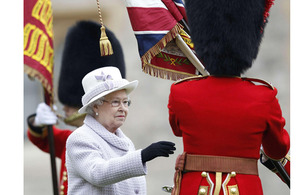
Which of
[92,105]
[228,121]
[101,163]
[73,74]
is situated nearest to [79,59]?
[73,74]

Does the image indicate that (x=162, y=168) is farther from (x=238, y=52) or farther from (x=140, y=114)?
(x=238, y=52)

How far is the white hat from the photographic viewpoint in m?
4.29

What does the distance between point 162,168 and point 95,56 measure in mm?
3848

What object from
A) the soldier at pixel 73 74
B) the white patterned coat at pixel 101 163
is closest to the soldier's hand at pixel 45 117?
the soldier at pixel 73 74

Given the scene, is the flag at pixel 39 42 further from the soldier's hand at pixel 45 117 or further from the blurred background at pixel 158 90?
the blurred background at pixel 158 90

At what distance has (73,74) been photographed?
255 inches

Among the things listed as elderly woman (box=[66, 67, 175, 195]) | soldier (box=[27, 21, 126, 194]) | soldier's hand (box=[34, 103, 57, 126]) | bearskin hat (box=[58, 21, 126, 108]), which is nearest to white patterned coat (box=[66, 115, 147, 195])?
elderly woman (box=[66, 67, 175, 195])

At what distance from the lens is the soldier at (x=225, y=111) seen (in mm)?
3775

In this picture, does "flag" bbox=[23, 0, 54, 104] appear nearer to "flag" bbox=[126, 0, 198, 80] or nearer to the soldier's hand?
the soldier's hand

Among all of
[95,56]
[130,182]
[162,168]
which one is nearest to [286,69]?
[162,168]

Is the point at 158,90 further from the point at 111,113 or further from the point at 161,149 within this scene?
the point at 161,149

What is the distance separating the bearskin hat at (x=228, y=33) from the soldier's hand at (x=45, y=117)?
2.24m

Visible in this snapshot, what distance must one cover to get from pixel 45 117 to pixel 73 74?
69 cm

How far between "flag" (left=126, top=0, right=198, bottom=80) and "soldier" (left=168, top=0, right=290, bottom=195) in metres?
0.87
